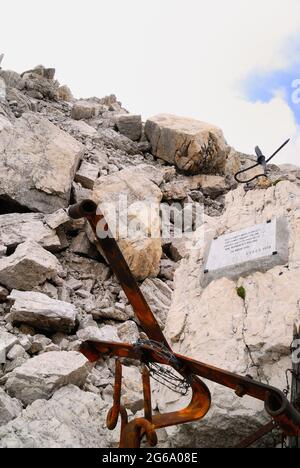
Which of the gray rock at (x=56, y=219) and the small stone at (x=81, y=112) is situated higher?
the small stone at (x=81, y=112)

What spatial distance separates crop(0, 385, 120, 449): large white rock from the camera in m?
3.44

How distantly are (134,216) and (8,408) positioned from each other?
20.2ft

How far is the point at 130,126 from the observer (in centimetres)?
1795

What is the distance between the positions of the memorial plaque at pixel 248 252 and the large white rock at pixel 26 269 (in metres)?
3.63

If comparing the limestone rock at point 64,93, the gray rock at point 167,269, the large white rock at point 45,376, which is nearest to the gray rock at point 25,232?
the gray rock at point 167,269

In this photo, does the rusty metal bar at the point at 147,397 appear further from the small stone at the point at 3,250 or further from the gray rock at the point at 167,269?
the gray rock at the point at 167,269

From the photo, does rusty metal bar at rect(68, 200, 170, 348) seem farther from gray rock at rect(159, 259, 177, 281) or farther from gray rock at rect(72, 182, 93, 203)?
gray rock at rect(72, 182, 93, 203)

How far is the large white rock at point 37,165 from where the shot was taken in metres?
10.2

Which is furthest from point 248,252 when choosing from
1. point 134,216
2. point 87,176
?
point 87,176

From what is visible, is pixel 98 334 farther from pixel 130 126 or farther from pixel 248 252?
pixel 130 126

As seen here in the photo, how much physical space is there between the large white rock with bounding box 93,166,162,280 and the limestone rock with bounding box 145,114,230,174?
5062 millimetres

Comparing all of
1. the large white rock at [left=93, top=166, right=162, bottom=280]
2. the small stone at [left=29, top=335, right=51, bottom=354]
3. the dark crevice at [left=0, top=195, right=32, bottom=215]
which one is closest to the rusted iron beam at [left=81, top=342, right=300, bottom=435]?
the small stone at [left=29, top=335, right=51, bottom=354]

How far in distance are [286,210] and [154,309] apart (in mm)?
3829
